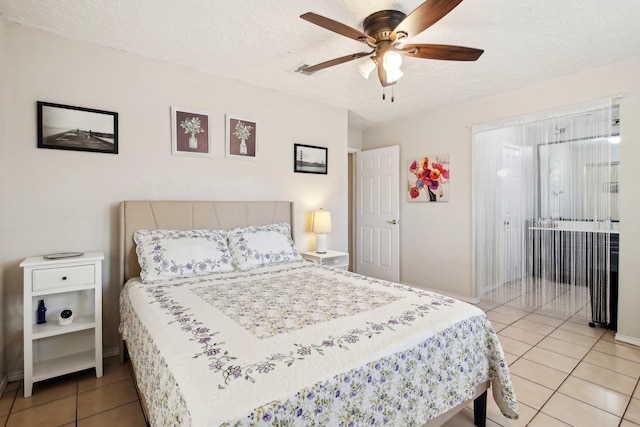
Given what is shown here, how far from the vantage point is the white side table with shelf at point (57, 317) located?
6.50 feet

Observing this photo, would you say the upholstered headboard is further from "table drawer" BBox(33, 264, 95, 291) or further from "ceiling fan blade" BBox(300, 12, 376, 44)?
"ceiling fan blade" BBox(300, 12, 376, 44)

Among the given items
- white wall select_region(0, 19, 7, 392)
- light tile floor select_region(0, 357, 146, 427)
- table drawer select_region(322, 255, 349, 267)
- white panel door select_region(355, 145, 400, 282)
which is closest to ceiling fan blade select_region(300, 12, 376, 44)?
white wall select_region(0, 19, 7, 392)

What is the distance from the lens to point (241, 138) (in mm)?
3244

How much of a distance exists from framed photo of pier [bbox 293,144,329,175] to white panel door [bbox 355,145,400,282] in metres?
1.16

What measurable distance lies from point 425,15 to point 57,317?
308 cm

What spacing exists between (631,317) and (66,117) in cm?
487

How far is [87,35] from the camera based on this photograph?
7.72ft

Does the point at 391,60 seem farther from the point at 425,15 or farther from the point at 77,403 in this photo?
the point at 77,403

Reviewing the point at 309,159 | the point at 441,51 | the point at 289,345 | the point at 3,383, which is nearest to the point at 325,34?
the point at 441,51

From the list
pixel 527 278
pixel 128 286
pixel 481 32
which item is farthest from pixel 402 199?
pixel 128 286

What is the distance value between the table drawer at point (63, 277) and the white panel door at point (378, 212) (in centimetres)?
357

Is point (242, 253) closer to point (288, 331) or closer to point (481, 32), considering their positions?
point (288, 331)

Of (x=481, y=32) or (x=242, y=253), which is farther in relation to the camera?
(x=242, y=253)

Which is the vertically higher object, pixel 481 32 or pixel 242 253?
pixel 481 32
